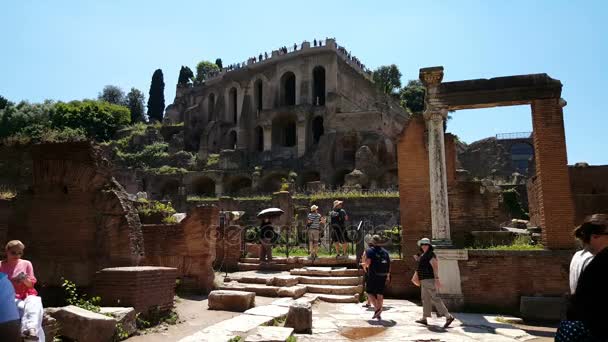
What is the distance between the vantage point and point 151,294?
6.74 meters

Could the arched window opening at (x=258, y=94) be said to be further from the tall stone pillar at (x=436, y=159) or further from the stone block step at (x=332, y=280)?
the stone block step at (x=332, y=280)

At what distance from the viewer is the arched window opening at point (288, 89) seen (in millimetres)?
52009

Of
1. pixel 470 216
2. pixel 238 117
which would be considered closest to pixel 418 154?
pixel 470 216

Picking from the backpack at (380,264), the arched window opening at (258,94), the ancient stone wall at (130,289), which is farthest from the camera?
the arched window opening at (258,94)

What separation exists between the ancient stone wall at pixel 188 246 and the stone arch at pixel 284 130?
37.7m

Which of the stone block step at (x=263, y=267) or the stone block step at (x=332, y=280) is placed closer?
the stone block step at (x=332, y=280)

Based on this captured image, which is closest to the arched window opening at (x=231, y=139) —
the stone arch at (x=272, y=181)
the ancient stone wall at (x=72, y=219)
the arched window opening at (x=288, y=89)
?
the arched window opening at (x=288, y=89)

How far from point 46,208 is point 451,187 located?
9007 millimetres

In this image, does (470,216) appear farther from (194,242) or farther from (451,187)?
(194,242)

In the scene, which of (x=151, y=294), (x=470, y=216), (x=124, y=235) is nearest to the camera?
(x=151, y=294)

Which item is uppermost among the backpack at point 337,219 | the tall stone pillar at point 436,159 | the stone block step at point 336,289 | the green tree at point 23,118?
the green tree at point 23,118

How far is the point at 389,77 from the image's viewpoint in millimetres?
60094

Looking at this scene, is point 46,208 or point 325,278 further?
point 325,278

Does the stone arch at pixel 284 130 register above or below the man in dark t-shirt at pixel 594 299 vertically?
above
